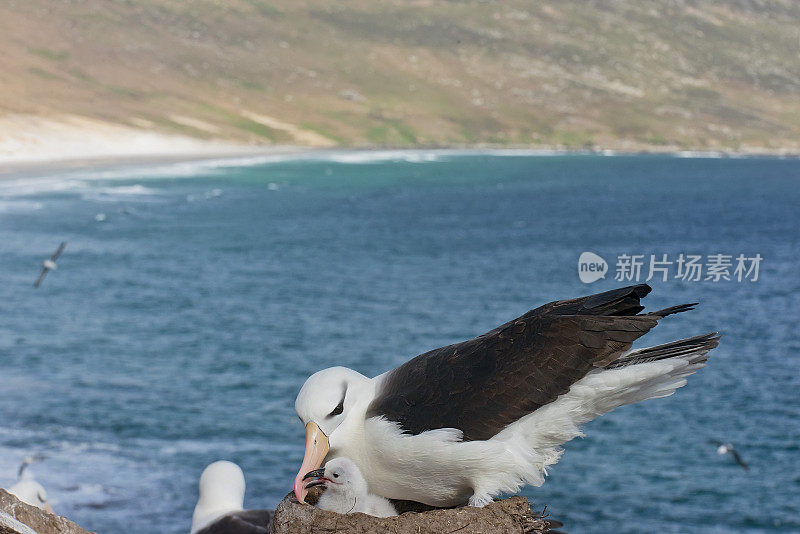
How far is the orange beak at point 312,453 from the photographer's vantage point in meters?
5.55

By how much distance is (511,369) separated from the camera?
6188 millimetres

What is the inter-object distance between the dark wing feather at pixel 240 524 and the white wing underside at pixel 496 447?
3694mm

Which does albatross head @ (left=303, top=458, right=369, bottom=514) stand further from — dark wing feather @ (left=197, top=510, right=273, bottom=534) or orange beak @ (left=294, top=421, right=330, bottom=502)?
dark wing feather @ (left=197, top=510, right=273, bottom=534)

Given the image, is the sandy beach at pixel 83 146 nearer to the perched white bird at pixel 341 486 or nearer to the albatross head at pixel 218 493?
the albatross head at pixel 218 493

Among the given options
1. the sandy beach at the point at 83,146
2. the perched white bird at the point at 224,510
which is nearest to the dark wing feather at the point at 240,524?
the perched white bird at the point at 224,510

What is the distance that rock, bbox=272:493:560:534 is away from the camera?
5371mm

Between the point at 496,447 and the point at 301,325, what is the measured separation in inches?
1502

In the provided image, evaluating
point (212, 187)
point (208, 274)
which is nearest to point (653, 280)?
point (208, 274)

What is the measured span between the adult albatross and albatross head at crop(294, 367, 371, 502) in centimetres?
1

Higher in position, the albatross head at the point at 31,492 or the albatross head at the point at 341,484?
the albatross head at the point at 341,484

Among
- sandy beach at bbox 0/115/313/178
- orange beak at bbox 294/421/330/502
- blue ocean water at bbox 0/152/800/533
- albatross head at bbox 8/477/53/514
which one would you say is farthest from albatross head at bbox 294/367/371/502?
sandy beach at bbox 0/115/313/178

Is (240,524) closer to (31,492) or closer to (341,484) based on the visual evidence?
(31,492)

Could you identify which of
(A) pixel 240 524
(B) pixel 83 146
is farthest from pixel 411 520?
(B) pixel 83 146

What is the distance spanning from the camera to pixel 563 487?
26109 millimetres
